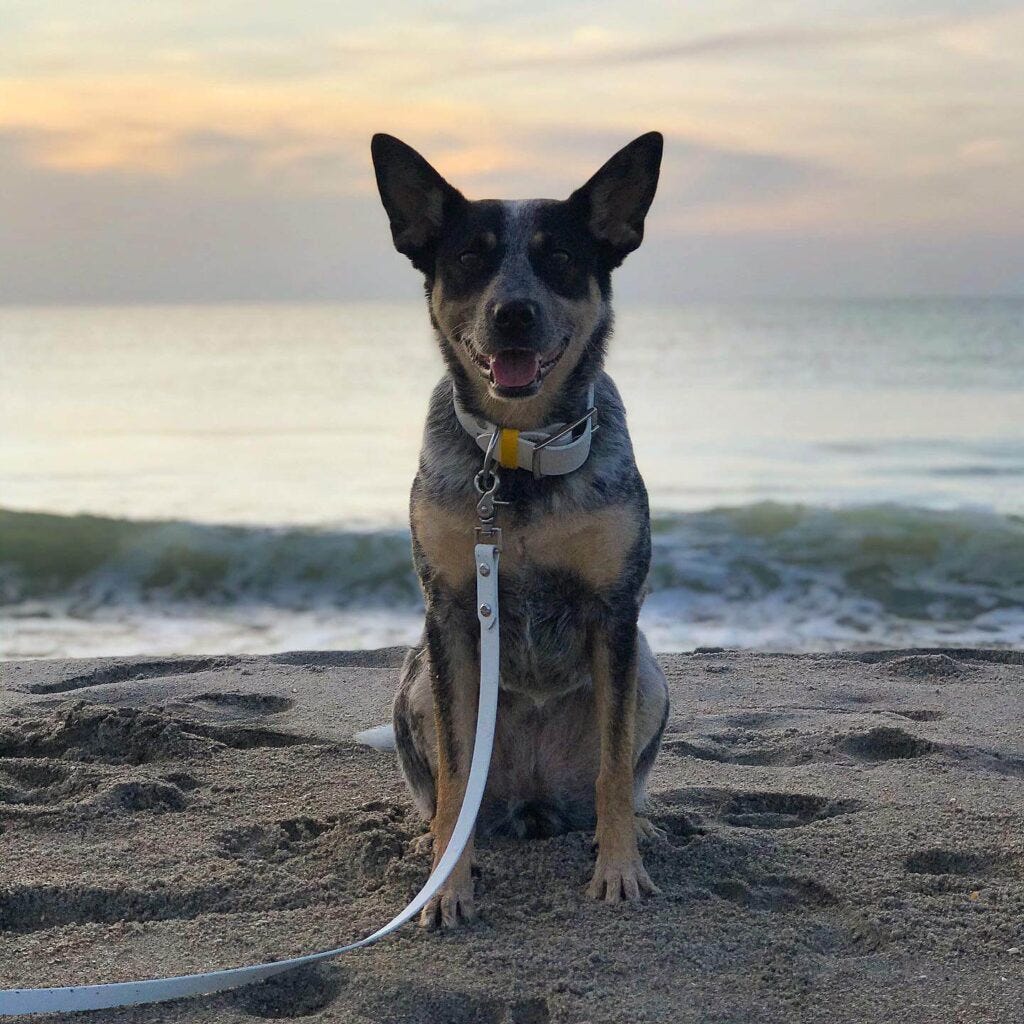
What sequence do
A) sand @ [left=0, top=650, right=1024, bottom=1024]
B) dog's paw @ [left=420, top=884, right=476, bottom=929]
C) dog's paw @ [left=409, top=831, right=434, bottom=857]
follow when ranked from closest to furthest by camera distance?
sand @ [left=0, top=650, right=1024, bottom=1024] < dog's paw @ [left=420, top=884, right=476, bottom=929] < dog's paw @ [left=409, top=831, right=434, bottom=857]

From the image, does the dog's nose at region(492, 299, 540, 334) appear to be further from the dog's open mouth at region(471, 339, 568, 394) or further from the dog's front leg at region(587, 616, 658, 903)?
the dog's front leg at region(587, 616, 658, 903)

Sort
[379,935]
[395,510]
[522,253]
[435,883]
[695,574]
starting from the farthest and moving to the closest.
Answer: [395,510], [695,574], [522,253], [435,883], [379,935]

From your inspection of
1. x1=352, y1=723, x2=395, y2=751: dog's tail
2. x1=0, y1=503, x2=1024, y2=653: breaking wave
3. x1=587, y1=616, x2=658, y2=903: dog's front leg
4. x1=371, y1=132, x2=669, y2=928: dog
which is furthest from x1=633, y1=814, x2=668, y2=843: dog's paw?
x1=0, y1=503, x2=1024, y2=653: breaking wave

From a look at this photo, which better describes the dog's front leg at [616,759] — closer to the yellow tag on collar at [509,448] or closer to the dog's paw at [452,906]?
the dog's paw at [452,906]

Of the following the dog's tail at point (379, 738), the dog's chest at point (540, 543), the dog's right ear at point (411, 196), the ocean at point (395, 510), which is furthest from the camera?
the ocean at point (395, 510)

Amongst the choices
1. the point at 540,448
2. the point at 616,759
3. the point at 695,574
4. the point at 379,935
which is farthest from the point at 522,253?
the point at 695,574

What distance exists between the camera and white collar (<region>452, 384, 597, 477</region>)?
3146 mm

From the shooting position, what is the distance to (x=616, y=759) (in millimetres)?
3248

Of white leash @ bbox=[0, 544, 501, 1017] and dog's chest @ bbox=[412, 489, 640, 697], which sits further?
dog's chest @ bbox=[412, 489, 640, 697]

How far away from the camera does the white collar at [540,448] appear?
315cm

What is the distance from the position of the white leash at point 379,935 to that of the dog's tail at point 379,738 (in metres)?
1.19

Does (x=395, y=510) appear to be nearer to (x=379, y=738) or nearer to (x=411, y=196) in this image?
(x=379, y=738)

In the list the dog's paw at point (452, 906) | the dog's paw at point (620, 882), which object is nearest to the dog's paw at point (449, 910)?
the dog's paw at point (452, 906)

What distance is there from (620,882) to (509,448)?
3.75 feet
